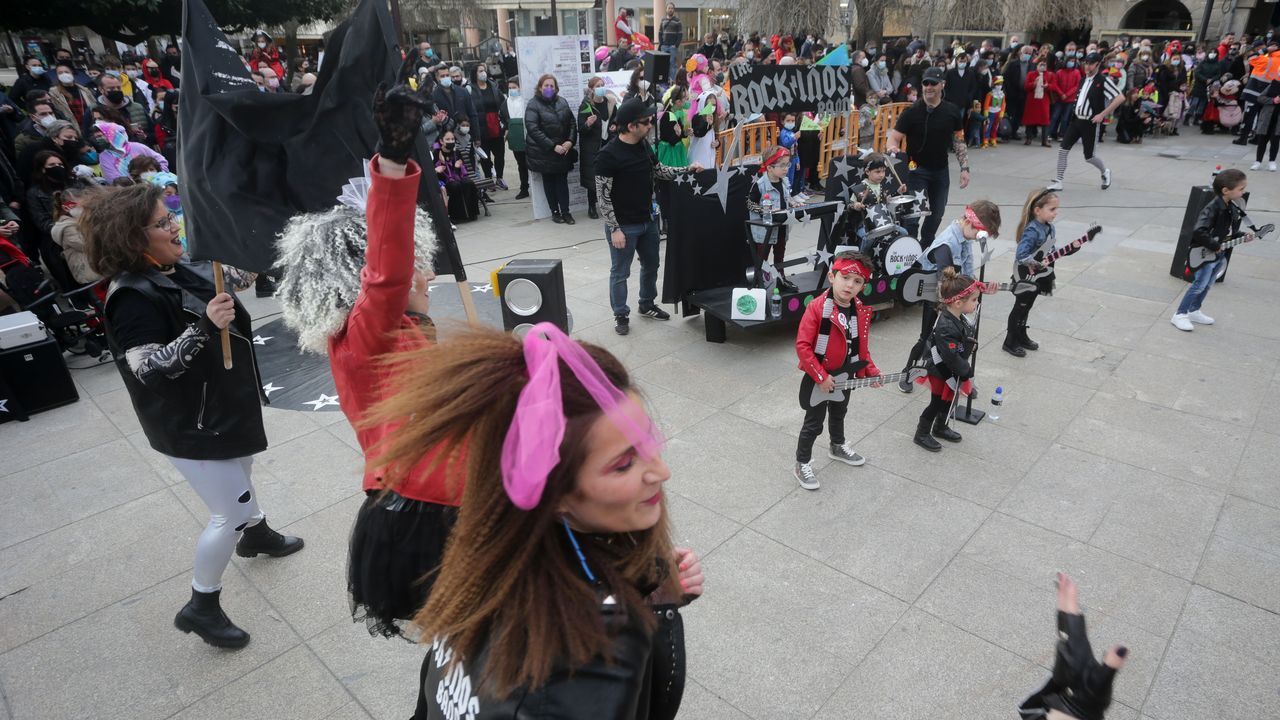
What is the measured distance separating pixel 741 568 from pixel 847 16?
85.7 ft

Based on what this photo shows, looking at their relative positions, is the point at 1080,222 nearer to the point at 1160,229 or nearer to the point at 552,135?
the point at 1160,229

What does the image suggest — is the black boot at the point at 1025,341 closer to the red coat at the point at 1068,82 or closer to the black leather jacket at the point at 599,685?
the black leather jacket at the point at 599,685

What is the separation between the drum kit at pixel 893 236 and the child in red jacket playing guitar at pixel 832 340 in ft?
7.64

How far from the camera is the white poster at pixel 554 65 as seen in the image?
10492 mm

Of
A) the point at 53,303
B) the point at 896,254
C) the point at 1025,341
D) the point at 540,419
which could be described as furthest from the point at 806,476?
the point at 53,303

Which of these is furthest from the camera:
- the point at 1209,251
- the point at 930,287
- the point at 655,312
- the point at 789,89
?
the point at 789,89

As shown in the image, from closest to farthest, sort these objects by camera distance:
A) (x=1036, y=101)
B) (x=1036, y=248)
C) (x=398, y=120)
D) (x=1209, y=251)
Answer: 1. (x=398, y=120)
2. (x=1036, y=248)
3. (x=1209, y=251)
4. (x=1036, y=101)

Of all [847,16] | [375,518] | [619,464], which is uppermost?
[847,16]

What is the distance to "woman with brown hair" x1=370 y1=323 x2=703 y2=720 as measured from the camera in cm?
109

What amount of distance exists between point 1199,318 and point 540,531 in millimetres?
7532

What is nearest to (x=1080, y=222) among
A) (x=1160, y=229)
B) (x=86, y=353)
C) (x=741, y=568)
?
(x=1160, y=229)

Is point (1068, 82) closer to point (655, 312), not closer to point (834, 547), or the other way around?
point (655, 312)

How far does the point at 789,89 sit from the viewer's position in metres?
7.99

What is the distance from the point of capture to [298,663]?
321cm
